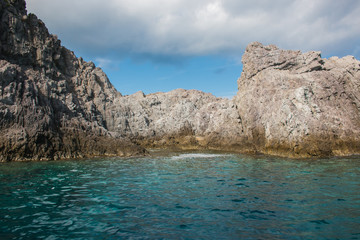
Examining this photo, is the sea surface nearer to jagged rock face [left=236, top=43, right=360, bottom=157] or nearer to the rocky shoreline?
jagged rock face [left=236, top=43, right=360, bottom=157]

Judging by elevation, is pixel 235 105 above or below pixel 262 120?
above

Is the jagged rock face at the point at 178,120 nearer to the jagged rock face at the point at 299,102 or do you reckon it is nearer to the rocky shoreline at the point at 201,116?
the rocky shoreline at the point at 201,116

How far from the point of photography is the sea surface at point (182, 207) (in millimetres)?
7410

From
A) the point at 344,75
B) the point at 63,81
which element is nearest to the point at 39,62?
the point at 63,81


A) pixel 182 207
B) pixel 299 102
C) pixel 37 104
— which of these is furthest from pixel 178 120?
pixel 182 207

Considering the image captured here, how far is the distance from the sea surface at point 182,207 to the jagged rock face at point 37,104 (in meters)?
12.6

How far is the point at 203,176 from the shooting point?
1677cm

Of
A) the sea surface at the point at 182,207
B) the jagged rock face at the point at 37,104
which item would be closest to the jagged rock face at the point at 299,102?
the sea surface at the point at 182,207

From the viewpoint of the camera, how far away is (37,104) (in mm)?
30047

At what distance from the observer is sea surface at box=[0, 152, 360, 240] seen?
741 cm

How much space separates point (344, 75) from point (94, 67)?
4807 cm

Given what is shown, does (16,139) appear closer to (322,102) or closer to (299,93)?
(299,93)

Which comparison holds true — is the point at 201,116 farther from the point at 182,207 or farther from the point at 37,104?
the point at 182,207

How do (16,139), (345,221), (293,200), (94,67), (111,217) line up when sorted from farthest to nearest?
(94,67), (16,139), (293,200), (111,217), (345,221)
